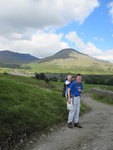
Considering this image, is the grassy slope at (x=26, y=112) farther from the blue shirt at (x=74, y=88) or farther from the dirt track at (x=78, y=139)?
the blue shirt at (x=74, y=88)

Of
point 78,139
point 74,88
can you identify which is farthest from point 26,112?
point 78,139

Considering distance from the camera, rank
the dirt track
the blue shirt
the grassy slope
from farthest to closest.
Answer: the blue shirt < the grassy slope < the dirt track

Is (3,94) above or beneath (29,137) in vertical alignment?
above

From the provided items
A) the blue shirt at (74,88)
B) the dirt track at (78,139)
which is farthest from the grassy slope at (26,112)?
the blue shirt at (74,88)

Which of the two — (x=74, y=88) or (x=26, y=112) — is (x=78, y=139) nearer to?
(x=74, y=88)

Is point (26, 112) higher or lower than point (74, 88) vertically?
lower

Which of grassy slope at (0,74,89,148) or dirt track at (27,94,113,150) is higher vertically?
grassy slope at (0,74,89,148)

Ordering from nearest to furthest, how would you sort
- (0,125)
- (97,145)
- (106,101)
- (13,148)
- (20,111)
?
1. (97,145)
2. (13,148)
3. (0,125)
4. (20,111)
5. (106,101)

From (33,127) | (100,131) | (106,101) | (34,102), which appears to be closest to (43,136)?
(33,127)

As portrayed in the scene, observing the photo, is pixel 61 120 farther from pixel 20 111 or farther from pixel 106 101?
pixel 106 101

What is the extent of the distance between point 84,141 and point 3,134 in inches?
136

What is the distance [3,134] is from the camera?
956cm

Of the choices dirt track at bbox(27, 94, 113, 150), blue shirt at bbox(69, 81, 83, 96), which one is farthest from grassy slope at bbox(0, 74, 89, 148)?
blue shirt at bbox(69, 81, 83, 96)

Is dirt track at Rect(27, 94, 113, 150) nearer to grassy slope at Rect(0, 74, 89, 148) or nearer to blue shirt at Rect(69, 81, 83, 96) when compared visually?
grassy slope at Rect(0, 74, 89, 148)
